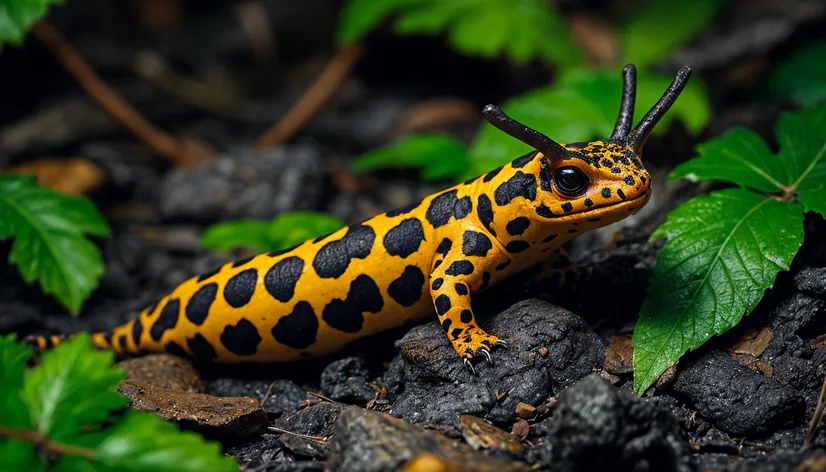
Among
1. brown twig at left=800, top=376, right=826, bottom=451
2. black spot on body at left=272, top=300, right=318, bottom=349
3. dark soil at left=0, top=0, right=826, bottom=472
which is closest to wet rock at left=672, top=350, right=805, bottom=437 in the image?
dark soil at left=0, top=0, right=826, bottom=472

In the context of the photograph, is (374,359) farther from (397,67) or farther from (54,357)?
(397,67)

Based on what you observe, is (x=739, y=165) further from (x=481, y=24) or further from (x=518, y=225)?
(x=481, y=24)

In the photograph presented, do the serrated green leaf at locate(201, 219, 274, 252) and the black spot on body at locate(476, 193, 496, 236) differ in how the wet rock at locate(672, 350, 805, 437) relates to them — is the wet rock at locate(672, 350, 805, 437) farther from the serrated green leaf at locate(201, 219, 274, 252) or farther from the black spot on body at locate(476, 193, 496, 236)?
the serrated green leaf at locate(201, 219, 274, 252)

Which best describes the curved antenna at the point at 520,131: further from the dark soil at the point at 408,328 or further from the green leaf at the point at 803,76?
the green leaf at the point at 803,76

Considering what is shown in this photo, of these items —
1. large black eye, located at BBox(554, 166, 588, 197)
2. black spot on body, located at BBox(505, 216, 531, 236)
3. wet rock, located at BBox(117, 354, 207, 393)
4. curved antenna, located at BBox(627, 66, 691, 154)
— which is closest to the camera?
large black eye, located at BBox(554, 166, 588, 197)

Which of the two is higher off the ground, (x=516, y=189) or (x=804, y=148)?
(x=516, y=189)

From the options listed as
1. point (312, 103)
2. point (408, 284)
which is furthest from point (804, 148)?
point (312, 103)

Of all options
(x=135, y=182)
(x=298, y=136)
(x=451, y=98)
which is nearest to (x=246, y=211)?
(x=135, y=182)
